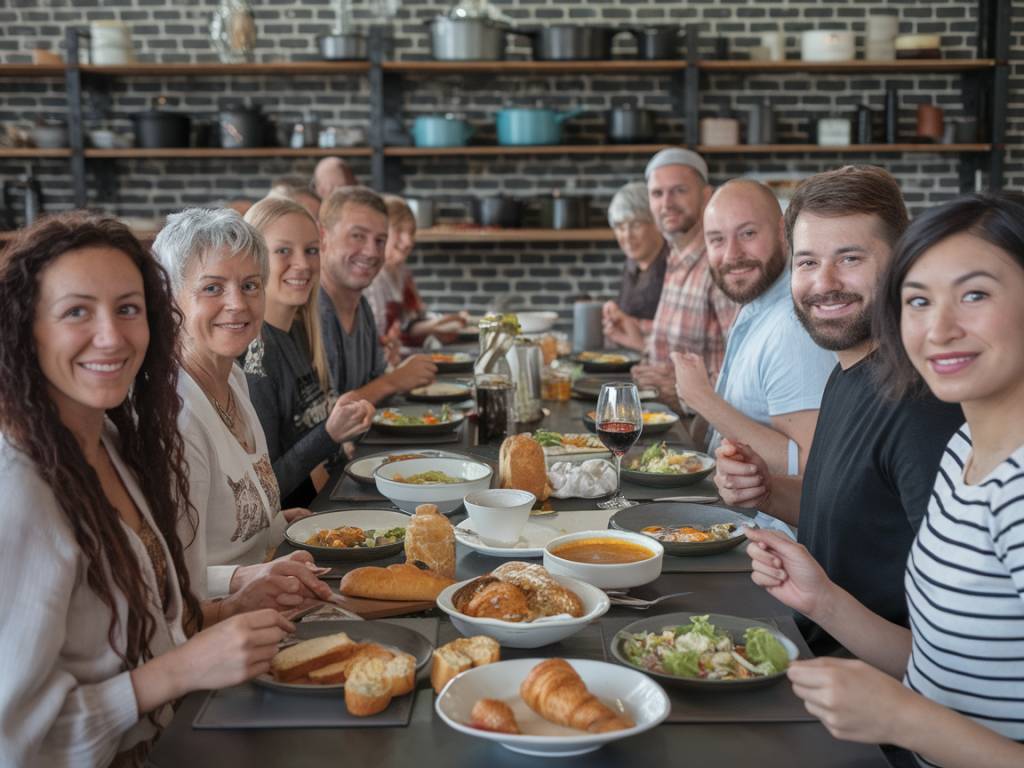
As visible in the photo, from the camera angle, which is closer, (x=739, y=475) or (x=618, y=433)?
(x=739, y=475)

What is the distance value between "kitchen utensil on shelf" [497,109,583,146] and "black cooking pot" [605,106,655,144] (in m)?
0.21

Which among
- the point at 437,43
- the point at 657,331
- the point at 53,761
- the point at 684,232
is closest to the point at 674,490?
the point at 53,761

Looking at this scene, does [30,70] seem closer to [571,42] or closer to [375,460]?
[571,42]

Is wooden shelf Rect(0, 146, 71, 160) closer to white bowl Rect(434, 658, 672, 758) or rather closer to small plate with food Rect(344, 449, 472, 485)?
small plate with food Rect(344, 449, 472, 485)

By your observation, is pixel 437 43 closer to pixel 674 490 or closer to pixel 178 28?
pixel 178 28

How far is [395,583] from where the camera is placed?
5.20 feet

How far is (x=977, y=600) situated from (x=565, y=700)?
0.52 m

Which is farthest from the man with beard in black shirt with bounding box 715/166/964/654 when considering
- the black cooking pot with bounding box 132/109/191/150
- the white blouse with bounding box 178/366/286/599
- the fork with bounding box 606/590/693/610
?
the black cooking pot with bounding box 132/109/191/150

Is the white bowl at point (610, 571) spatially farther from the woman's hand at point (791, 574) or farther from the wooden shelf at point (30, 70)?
the wooden shelf at point (30, 70)

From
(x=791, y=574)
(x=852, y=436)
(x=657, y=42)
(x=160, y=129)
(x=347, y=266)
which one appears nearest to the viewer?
(x=791, y=574)

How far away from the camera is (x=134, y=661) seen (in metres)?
1.35

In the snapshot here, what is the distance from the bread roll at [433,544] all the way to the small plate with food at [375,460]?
65 cm

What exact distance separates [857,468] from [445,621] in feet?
2.33

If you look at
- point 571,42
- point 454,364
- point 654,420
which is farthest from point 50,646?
point 571,42
